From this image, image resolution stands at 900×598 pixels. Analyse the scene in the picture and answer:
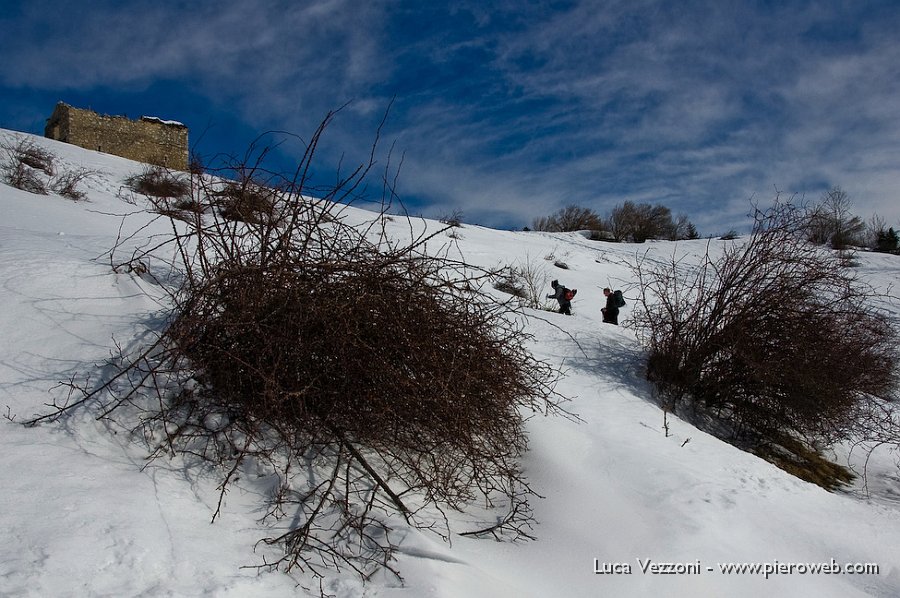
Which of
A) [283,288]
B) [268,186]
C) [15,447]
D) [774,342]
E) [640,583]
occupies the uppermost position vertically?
[268,186]

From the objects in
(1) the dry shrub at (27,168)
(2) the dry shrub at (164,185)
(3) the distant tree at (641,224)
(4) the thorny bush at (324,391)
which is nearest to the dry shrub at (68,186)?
(1) the dry shrub at (27,168)

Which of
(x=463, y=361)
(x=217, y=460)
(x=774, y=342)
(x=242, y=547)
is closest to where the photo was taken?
(x=242, y=547)

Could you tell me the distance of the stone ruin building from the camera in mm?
19609

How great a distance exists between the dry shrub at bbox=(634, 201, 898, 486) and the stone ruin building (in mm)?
19329

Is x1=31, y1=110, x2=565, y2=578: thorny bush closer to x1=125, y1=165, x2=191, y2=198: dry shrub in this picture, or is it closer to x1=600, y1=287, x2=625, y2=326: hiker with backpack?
x1=125, y1=165, x2=191, y2=198: dry shrub

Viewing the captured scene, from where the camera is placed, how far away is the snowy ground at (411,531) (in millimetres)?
1716

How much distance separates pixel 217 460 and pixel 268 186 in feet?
4.82

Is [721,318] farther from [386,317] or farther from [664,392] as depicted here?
[386,317]

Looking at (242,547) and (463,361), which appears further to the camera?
(463,361)

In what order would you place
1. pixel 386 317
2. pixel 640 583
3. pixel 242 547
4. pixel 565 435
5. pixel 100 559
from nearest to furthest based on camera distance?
1. pixel 100 559
2. pixel 242 547
3. pixel 640 583
4. pixel 386 317
5. pixel 565 435

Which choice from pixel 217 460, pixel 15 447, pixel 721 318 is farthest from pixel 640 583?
pixel 721 318

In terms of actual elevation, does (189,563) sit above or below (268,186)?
below

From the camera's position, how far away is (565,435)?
11.8ft

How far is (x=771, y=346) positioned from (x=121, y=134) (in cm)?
2343
